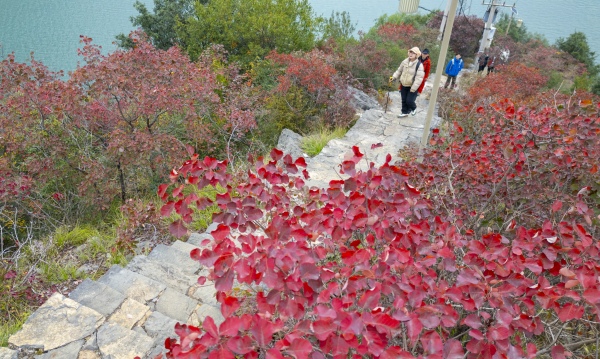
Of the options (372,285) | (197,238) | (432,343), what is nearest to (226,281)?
(372,285)

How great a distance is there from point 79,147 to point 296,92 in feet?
12.4

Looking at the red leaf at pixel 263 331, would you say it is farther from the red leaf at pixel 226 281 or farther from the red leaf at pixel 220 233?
the red leaf at pixel 220 233

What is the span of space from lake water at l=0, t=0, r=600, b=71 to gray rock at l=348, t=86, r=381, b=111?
8.76 m

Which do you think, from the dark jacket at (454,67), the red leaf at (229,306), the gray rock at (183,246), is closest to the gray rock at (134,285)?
the gray rock at (183,246)

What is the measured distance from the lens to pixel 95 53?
5195 millimetres

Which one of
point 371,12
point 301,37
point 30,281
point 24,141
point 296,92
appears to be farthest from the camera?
point 371,12

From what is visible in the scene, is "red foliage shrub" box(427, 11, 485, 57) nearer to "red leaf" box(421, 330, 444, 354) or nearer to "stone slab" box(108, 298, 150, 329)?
"stone slab" box(108, 298, 150, 329)

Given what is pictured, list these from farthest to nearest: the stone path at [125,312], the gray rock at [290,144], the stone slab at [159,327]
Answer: the gray rock at [290,144] < the stone slab at [159,327] < the stone path at [125,312]

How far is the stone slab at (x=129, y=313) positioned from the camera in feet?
8.77

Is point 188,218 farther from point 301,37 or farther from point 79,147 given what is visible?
point 301,37

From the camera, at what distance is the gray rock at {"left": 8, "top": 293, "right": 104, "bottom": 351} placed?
7.91 feet

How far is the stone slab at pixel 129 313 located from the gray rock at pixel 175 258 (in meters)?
0.56

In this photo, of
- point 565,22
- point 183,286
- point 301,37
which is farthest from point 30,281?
point 565,22

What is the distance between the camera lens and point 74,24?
15.7 meters
